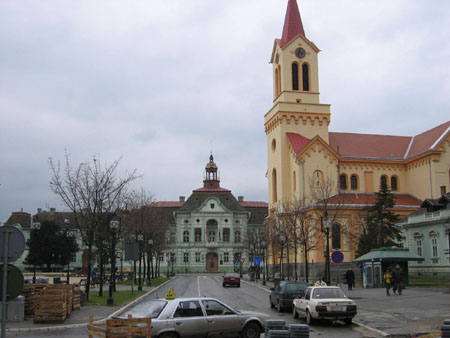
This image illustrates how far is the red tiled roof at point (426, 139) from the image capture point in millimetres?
66875

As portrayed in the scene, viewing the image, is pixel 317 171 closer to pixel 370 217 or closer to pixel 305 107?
pixel 305 107

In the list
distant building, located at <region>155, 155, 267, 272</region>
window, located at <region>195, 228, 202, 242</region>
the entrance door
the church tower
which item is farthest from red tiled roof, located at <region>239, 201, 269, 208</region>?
the church tower

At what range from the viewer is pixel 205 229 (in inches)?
4173

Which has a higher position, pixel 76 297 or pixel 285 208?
pixel 285 208

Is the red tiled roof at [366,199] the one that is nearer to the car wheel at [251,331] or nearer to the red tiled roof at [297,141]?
the red tiled roof at [297,141]

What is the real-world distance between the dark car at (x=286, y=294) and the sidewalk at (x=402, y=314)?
287 cm

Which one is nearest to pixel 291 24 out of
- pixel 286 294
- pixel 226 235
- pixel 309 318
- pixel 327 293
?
pixel 226 235

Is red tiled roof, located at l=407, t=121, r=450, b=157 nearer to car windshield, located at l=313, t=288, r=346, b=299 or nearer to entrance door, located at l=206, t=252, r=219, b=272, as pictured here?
entrance door, located at l=206, t=252, r=219, b=272

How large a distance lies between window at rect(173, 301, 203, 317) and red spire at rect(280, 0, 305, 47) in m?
60.7

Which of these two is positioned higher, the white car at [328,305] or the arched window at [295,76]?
the arched window at [295,76]

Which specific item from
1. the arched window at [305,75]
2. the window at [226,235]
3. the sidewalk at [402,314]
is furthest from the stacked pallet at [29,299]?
the window at [226,235]

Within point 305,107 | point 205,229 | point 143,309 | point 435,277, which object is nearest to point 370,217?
point 435,277

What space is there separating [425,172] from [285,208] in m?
19.0

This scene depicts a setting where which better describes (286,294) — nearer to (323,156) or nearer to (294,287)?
(294,287)
